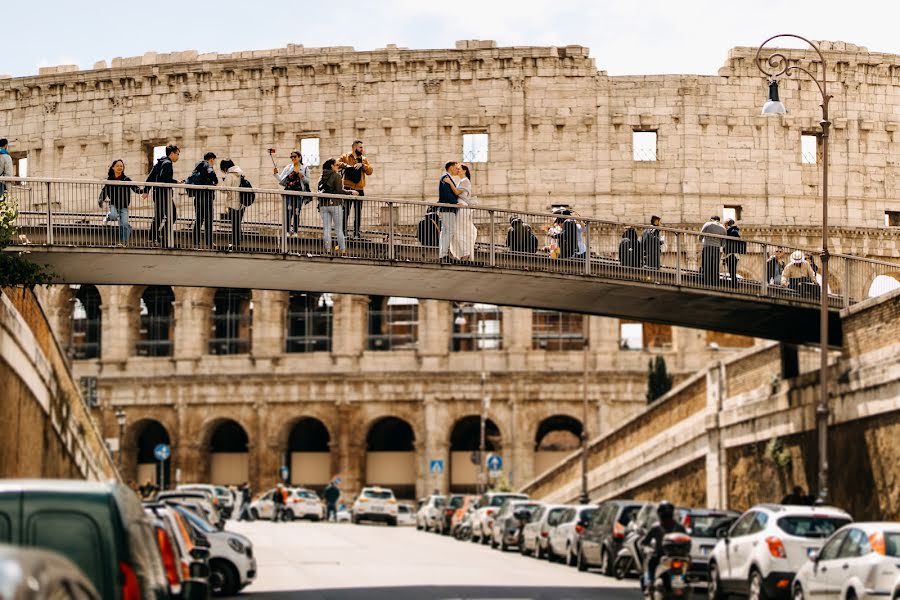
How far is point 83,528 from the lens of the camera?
9.38m

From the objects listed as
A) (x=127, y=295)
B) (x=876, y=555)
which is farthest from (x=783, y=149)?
(x=876, y=555)

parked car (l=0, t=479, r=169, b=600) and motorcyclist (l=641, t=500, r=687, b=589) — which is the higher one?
parked car (l=0, t=479, r=169, b=600)

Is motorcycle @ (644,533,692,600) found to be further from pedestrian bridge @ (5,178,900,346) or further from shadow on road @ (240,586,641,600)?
pedestrian bridge @ (5,178,900,346)

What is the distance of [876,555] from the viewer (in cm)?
1727

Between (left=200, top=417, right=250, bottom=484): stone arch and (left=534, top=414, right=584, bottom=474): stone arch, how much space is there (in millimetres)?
13023

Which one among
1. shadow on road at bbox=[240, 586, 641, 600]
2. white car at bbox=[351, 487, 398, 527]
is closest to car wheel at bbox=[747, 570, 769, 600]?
shadow on road at bbox=[240, 586, 641, 600]

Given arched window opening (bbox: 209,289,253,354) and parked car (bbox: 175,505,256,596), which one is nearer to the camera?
parked car (bbox: 175,505,256,596)

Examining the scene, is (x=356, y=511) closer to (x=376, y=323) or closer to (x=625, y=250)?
(x=376, y=323)

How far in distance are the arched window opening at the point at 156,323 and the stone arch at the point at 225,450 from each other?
425 cm

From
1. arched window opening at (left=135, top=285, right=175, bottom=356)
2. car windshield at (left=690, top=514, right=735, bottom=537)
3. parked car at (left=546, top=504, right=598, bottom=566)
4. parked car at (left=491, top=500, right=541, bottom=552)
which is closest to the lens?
car windshield at (left=690, top=514, right=735, bottom=537)

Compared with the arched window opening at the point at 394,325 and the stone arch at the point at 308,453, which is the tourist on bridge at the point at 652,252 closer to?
the arched window opening at the point at 394,325

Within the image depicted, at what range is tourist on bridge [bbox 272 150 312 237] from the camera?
29.4 meters

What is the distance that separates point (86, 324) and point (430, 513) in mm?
27792

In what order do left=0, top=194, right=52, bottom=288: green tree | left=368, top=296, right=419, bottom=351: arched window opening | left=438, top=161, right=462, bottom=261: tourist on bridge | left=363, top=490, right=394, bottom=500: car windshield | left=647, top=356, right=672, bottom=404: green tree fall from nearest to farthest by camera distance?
left=0, top=194, right=52, bottom=288: green tree → left=438, top=161, right=462, bottom=261: tourist on bridge → left=363, top=490, right=394, bottom=500: car windshield → left=647, top=356, right=672, bottom=404: green tree → left=368, top=296, right=419, bottom=351: arched window opening
